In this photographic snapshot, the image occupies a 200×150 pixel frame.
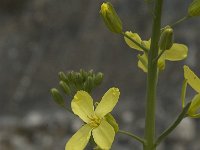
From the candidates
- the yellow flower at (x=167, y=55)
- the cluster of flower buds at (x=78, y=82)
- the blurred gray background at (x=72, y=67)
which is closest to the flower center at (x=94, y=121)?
the cluster of flower buds at (x=78, y=82)

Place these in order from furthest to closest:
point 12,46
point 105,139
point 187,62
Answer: point 12,46 < point 187,62 < point 105,139

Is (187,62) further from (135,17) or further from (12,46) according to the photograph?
(12,46)

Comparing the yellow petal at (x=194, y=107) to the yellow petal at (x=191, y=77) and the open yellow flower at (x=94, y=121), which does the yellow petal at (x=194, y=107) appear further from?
the open yellow flower at (x=94, y=121)

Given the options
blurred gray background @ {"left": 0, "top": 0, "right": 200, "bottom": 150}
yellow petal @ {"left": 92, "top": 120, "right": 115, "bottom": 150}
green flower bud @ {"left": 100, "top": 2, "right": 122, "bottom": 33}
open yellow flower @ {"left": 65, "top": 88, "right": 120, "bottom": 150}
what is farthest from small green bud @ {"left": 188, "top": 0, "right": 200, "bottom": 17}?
blurred gray background @ {"left": 0, "top": 0, "right": 200, "bottom": 150}

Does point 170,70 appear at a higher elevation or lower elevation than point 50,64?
lower

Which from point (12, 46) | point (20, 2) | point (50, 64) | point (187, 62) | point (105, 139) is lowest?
point (105, 139)

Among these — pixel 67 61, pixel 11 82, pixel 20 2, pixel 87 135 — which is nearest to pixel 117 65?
pixel 67 61

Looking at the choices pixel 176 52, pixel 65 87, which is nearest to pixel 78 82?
pixel 65 87

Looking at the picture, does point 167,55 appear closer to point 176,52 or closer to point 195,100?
point 176,52
